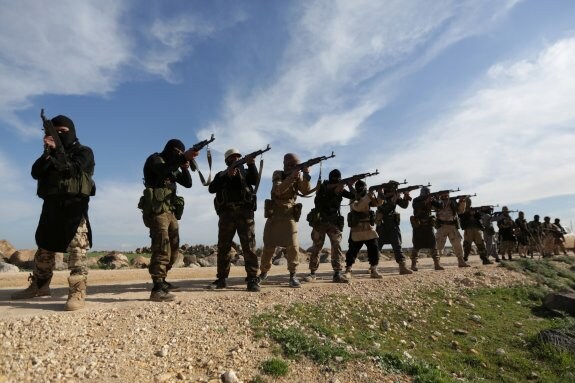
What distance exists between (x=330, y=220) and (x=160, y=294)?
410 centimetres

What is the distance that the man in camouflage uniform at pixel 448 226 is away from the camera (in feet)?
38.9

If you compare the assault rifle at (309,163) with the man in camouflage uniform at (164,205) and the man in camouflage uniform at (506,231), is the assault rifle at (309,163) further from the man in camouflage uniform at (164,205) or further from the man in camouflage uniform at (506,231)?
the man in camouflage uniform at (506,231)

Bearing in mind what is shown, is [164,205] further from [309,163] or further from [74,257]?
[309,163]

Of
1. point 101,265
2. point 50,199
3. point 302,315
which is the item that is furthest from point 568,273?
point 101,265

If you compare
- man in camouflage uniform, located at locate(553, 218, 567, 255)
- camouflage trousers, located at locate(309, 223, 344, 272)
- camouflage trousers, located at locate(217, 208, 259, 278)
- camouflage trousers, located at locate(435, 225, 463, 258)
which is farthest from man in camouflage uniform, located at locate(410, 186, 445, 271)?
man in camouflage uniform, located at locate(553, 218, 567, 255)

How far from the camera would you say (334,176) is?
913cm

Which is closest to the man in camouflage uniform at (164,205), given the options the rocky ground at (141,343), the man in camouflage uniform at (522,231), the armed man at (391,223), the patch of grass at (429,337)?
the rocky ground at (141,343)

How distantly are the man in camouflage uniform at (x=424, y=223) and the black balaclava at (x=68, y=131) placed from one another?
31.1 ft

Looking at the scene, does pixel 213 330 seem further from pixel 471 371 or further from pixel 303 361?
pixel 471 371

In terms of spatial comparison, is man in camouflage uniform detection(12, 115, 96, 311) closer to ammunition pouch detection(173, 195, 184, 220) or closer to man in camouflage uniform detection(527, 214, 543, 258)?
ammunition pouch detection(173, 195, 184, 220)

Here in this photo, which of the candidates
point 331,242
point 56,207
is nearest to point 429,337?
point 331,242

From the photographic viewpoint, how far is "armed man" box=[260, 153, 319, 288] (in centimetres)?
759

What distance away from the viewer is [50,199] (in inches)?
219

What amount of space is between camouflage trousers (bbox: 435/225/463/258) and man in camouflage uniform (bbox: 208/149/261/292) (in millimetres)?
6923
